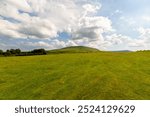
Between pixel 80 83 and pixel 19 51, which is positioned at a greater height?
pixel 19 51

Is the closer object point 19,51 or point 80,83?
point 80,83

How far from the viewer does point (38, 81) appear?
37281 mm

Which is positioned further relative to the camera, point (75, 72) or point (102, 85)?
Answer: point (75, 72)

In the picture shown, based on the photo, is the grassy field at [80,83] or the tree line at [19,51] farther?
the tree line at [19,51]

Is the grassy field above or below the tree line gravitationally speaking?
below

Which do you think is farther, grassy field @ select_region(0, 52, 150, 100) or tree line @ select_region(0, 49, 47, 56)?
tree line @ select_region(0, 49, 47, 56)

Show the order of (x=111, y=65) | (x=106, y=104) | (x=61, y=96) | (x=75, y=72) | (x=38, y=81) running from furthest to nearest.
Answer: (x=111, y=65) < (x=75, y=72) < (x=38, y=81) < (x=61, y=96) < (x=106, y=104)

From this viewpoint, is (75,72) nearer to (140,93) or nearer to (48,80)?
(48,80)

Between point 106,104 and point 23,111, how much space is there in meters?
8.43

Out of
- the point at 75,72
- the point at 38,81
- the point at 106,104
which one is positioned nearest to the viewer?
the point at 106,104

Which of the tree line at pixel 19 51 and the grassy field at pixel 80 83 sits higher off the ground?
the tree line at pixel 19 51

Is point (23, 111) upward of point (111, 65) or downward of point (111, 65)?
downward

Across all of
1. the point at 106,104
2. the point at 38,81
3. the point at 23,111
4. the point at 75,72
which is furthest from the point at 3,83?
the point at 106,104

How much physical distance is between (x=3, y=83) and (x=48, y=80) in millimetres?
7302
